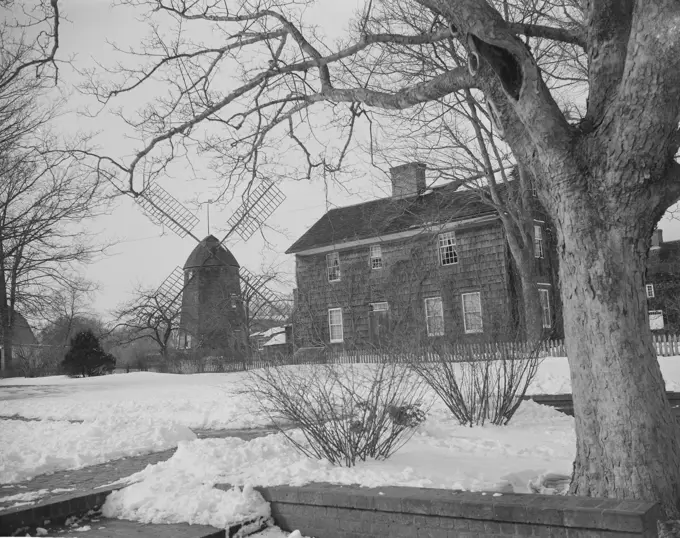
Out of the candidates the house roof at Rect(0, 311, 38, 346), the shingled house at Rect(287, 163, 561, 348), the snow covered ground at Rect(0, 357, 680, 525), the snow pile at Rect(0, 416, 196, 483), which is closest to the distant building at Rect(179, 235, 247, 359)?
the shingled house at Rect(287, 163, 561, 348)

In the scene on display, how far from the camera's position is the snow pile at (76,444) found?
7.82 metres

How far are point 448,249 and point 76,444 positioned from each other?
2062cm

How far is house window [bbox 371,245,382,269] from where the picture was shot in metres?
29.8

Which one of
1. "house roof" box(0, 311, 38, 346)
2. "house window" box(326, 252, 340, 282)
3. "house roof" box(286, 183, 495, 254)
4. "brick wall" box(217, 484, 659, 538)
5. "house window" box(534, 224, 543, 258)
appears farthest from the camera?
"house window" box(326, 252, 340, 282)

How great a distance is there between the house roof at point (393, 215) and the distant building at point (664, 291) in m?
8.85

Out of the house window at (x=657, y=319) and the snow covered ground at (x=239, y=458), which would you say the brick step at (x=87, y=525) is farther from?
the house window at (x=657, y=319)

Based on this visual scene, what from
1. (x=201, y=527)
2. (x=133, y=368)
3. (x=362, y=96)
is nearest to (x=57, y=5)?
(x=362, y=96)

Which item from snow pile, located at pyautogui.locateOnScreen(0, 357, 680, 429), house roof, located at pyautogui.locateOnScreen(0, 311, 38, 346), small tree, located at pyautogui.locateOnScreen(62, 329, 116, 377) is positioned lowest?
snow pile, located at pyautogui.locateOnScreen(0, 357, 680, 429)

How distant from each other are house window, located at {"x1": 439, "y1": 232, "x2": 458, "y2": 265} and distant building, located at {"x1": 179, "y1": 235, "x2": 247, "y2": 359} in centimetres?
1135

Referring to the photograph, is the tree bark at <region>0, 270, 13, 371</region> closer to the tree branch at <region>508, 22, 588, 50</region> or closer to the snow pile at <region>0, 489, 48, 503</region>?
the snow pile at <region>0, 489, 48, 503</region>

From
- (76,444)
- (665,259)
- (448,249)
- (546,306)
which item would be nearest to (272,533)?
(76,444)

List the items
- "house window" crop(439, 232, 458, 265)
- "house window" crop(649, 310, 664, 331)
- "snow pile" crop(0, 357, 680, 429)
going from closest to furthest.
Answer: "snow pile" crop(0, 357, 680, 429)
"house window" crop(439, 232, 458, 265)
"house window" crop(649, 310, 664, 331)

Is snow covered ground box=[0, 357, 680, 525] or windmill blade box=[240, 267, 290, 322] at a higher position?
windmill blade box=[240, 267, 290, 322]

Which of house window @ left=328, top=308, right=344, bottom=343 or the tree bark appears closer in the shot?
the tree bark
